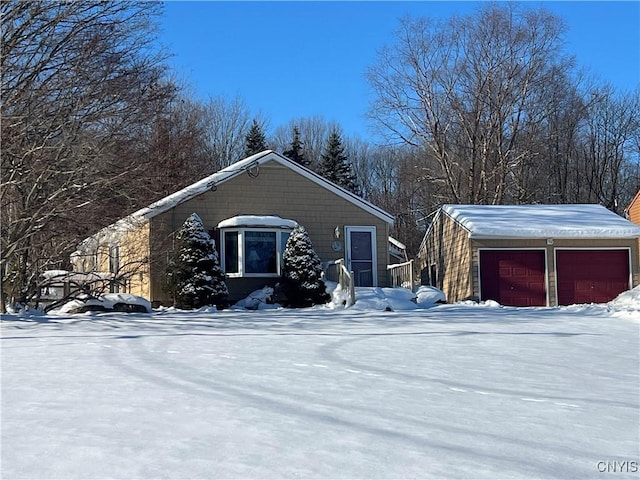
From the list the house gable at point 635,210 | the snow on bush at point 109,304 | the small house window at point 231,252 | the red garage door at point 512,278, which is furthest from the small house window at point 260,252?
the house gable at point 635,210

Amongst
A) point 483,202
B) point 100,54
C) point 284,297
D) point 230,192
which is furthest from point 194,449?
point 483,202

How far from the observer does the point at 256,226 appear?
19250mm

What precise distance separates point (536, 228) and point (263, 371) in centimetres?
1592

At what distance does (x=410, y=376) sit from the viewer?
703 centimetres

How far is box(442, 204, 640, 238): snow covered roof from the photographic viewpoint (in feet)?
68.9

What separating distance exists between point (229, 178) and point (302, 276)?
374cm

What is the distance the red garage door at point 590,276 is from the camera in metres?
21.2

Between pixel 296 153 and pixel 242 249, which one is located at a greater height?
pixel 296 153

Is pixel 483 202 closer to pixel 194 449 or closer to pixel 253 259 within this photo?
pixel 253 259

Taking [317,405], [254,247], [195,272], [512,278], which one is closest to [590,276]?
[512,278]

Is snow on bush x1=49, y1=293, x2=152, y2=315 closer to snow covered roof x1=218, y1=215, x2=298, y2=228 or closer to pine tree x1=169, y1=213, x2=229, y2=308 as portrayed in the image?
pine tree x1=169, y1=213, x2=229, y2=308

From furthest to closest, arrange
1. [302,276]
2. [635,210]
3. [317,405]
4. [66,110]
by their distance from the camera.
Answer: [635,210]
[302,276]
[66,110]
[317,405]

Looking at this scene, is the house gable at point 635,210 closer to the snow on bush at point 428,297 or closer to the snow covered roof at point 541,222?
the snow covered roof at point 541,222

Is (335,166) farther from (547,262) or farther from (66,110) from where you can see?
(66,110)
